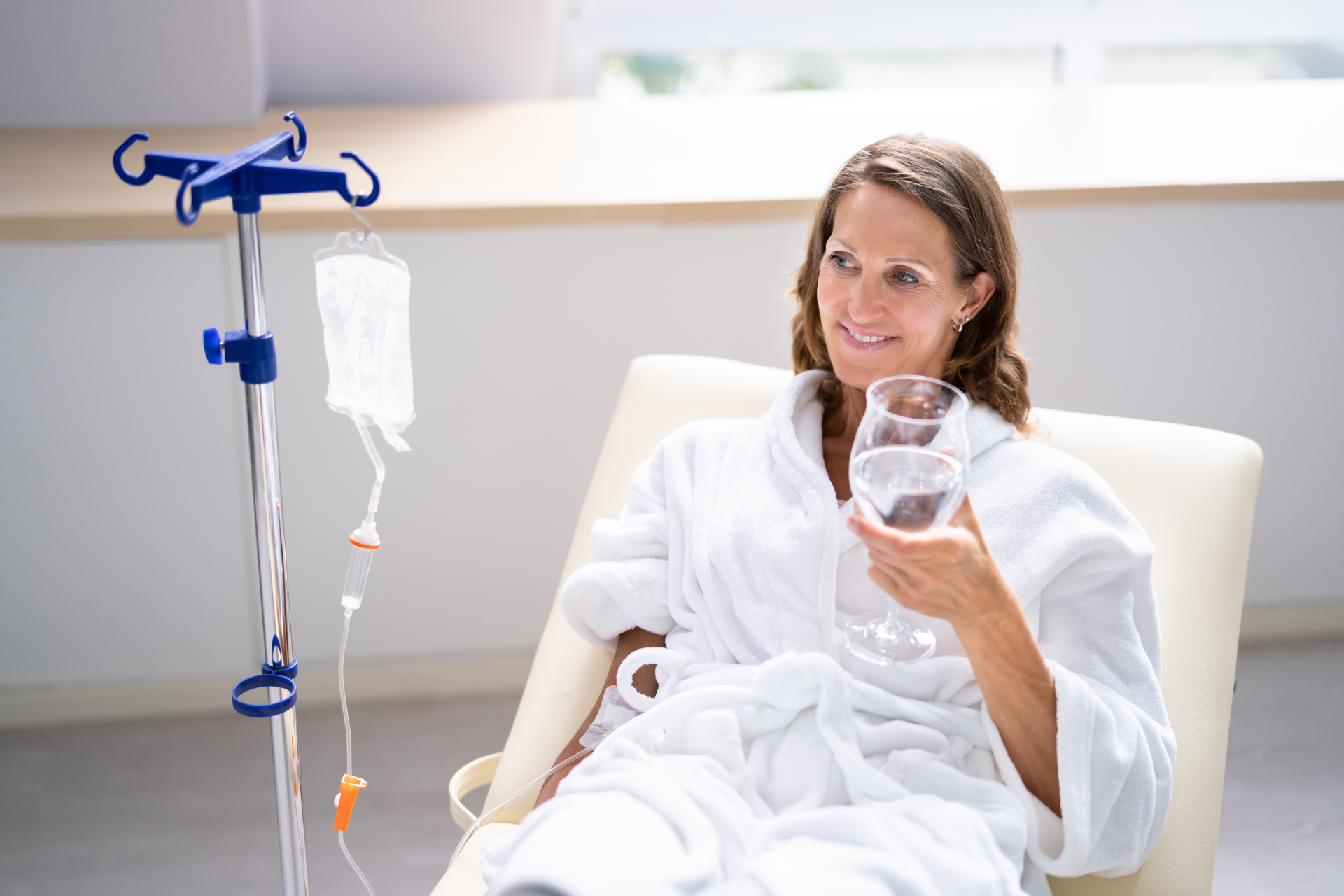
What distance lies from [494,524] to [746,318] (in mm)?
618

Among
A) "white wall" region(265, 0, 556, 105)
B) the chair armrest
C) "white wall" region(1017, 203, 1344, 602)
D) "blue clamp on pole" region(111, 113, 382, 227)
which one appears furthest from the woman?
"white wall" region(265, 0, 556, 105)

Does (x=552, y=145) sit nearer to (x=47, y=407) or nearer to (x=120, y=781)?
(x=47, y=407)

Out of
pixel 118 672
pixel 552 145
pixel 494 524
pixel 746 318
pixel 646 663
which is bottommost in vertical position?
pixel 118 672

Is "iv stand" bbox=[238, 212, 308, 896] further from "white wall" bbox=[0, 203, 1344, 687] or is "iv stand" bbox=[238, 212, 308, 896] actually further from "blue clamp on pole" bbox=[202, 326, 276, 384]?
"white wall" bbox=[0, 203, 1344, 687]

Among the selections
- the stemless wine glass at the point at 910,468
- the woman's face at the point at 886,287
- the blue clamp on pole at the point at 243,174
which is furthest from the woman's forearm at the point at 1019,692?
the blue clamp on pole at the point at 243,174

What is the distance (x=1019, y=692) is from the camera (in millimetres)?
1146

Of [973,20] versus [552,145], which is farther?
[973,20]

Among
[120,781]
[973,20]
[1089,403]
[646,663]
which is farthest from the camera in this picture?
[973,20]

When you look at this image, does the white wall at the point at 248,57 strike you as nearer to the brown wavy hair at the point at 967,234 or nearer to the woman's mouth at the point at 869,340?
the brown wavy hair at the point at 967,234

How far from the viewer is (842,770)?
1167mm

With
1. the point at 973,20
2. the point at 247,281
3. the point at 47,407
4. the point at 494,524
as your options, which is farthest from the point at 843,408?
the point at 973,20

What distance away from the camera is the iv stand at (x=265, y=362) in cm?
101

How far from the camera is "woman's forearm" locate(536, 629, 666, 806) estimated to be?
1.40 m

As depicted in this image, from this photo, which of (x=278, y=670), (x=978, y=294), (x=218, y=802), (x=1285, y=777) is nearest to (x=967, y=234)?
(x=978, y=294)
